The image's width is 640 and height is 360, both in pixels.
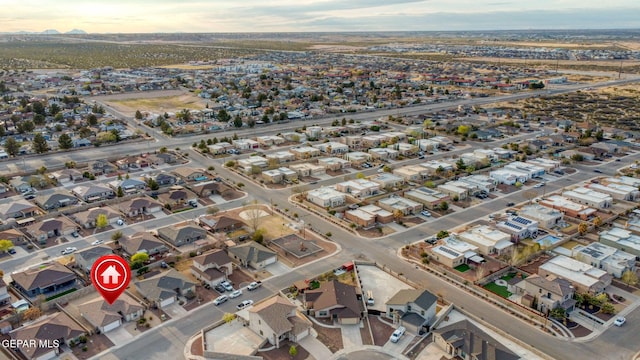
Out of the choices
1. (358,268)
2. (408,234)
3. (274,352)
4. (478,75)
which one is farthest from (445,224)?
(478,75)

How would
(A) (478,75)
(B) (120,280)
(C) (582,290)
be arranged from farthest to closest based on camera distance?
1. (A) (478,75)
2. (C) (582,290)
3. (B) (120,280)

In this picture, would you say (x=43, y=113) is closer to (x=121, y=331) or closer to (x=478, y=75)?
(x=121, y=331)

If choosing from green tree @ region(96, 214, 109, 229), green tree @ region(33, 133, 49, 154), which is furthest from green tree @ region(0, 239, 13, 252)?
green tree @ region(33, 133, 49, 154)

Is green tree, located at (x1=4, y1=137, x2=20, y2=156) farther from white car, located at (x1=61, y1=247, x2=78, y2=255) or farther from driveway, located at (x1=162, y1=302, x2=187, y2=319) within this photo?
driveway, located at (x1=162, y1=302, x2=187, y2=319)

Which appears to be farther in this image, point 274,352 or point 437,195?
point 437,195

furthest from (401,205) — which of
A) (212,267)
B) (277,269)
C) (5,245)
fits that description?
(5,245)

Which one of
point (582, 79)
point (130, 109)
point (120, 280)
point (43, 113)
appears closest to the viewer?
point (120, 280)

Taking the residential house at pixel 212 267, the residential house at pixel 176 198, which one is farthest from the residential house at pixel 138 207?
the residential house at pixel 212 267
